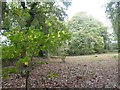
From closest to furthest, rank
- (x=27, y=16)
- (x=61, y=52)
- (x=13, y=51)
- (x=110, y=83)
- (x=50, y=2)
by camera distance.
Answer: (x=13, y=51)
(x=110, y=83)
(x=27, y=16)
(x=61, y=52)
(x=50, y=2)

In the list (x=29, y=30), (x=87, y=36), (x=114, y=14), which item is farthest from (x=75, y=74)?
(x=29, y=30)

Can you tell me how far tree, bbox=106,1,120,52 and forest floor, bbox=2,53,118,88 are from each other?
351 mm

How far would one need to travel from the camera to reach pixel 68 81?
228 cm

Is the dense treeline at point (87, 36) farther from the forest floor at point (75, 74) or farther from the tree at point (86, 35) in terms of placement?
the forest floor at point (75, 74)

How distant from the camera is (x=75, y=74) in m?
2.47

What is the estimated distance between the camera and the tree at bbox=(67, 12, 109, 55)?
8.42 feet

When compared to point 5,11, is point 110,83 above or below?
below

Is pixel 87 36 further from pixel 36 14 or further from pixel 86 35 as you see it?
pixel 36 14

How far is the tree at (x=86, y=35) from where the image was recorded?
257 cm

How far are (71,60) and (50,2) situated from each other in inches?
33.1

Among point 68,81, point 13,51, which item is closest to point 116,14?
point 68,81

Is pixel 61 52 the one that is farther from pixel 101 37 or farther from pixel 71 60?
pixel 101 37

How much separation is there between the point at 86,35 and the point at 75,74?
0.54 metres

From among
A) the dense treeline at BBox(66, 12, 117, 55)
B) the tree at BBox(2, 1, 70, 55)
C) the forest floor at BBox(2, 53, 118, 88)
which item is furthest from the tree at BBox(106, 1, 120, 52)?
the tree at BBox(2, 1, 70, 55)
